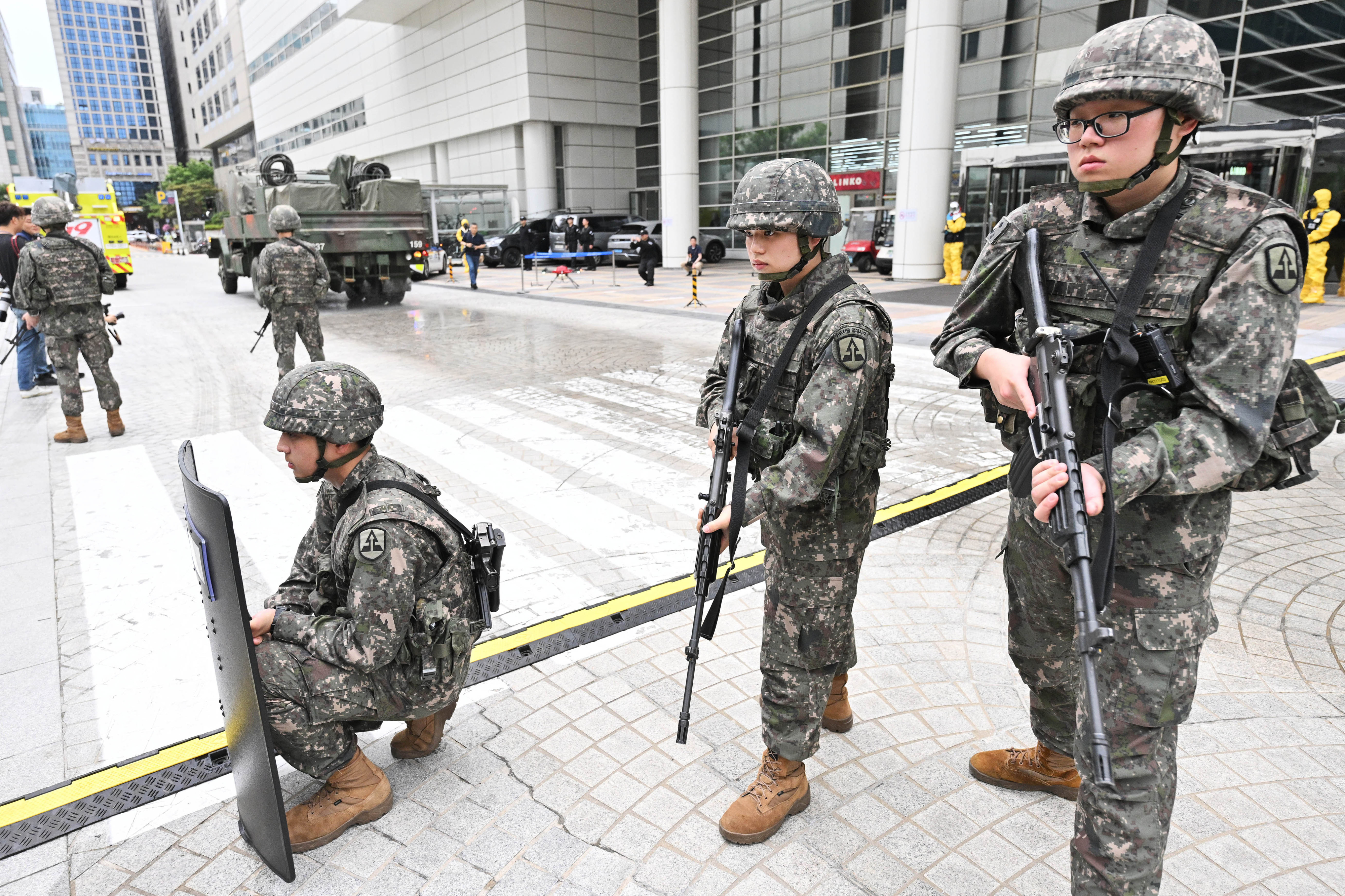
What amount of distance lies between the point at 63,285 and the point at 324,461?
19.4 feet

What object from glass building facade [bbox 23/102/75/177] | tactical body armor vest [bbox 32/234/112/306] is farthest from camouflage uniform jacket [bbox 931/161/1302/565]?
glass building facade [bbox 23/102/75/177]

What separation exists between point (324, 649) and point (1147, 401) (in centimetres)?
230

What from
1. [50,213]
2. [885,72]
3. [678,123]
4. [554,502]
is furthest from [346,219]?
[885,72]

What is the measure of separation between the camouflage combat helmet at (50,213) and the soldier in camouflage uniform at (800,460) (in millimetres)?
6901

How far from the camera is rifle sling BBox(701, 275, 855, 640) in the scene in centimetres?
232

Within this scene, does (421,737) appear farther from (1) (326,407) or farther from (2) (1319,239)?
(2) (1319,239)

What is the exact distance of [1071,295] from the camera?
1989 millimetres

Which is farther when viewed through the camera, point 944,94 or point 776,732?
point 944,94

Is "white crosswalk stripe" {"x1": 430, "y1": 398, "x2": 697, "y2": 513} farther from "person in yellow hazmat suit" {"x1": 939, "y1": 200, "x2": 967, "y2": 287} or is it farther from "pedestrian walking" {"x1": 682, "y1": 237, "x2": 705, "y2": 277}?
"person in yellow hazmat suit" {"x1": 939, "y1": 200, "x2": 967, "y2": 287}

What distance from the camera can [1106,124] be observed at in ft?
Result: 5.87

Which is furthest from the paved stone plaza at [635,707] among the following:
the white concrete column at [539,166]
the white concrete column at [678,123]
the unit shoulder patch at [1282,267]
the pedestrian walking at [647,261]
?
the white concrete column at [539,166]

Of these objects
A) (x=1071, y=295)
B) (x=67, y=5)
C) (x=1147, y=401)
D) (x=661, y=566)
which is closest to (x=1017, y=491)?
(x=1147, y=401)

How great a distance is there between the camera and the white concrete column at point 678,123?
81.2 feet

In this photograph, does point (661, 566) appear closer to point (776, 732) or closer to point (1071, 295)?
point (776, 732)
